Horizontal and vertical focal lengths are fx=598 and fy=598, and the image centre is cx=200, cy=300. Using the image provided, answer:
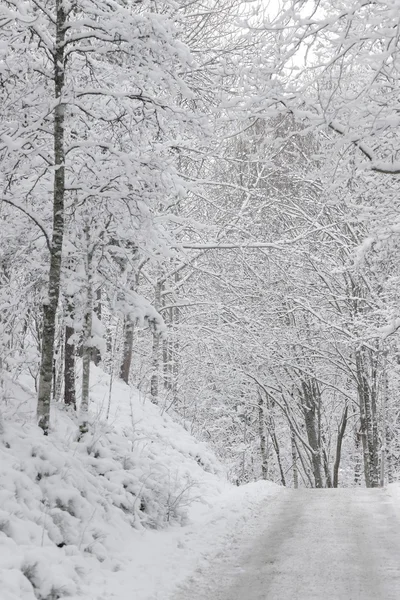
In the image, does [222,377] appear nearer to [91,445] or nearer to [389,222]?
[389,222]

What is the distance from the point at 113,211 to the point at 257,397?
2064 cm

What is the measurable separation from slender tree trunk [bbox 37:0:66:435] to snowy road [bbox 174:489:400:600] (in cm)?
322

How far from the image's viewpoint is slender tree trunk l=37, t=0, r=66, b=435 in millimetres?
8398

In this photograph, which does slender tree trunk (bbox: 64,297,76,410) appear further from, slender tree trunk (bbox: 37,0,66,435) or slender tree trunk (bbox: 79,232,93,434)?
slender tree trunk (bbox: 37,0,66,435)

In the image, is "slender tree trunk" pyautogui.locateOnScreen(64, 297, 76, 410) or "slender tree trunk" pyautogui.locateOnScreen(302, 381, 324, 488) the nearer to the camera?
"slender tree trunk" pyautogui.locateOnScreen(64, 297, 76, 410)

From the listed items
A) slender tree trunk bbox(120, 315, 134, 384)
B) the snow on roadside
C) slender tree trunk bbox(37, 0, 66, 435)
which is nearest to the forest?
slender tree trunk bbox(37, 0, 66, 435)

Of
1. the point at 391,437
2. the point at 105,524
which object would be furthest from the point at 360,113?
the point at 391,437

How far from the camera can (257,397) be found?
28500mm

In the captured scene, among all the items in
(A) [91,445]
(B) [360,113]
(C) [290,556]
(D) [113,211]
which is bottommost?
(C) [290,556]

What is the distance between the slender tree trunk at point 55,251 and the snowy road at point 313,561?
3.22 metres

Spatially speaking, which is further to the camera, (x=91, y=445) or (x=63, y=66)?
(x=91, y=445)

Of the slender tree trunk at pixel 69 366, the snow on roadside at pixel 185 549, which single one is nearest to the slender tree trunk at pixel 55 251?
the slender tree trunk at pixel 69 366

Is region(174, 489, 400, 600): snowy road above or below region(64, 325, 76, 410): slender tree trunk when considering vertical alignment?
below

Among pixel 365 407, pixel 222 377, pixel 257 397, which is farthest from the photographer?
pixel 257 397
